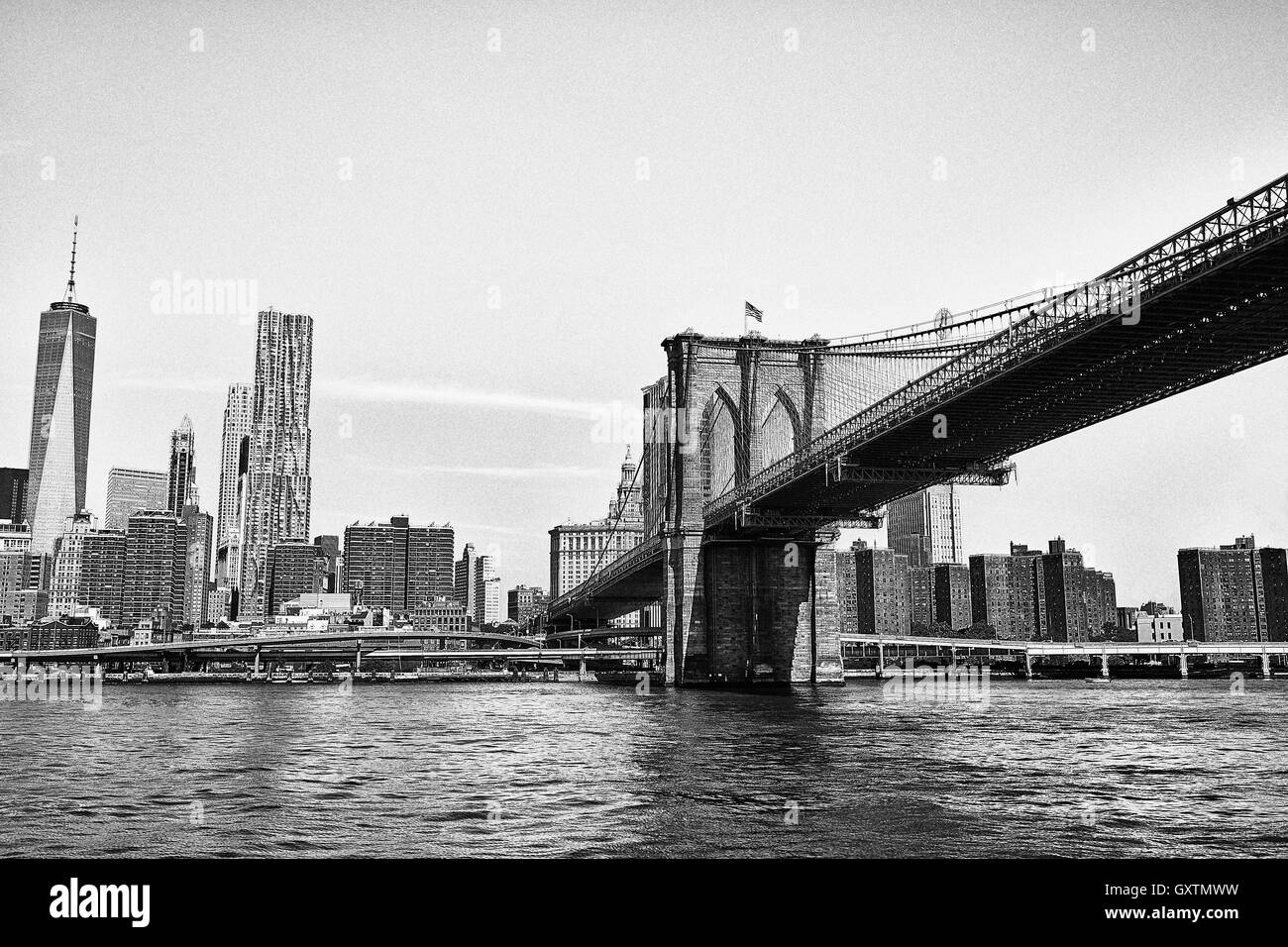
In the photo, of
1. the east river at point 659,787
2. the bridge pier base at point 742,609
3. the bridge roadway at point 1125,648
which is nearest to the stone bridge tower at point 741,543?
the bridge pier base at point 742,609

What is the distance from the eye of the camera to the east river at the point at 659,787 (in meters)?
Answer: 15.4

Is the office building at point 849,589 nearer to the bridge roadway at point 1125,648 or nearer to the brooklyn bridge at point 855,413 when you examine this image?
the bridge roadway at point 1125,648

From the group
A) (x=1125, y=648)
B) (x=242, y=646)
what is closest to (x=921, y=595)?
(x=1125, y=648)

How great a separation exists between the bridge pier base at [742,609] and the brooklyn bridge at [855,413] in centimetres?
9

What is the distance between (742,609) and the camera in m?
69.6

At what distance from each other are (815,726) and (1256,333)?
17702mm

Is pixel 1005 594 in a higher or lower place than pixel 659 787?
higher

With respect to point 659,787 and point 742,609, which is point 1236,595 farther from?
point 659,787

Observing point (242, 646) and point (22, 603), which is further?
point (22, 603)

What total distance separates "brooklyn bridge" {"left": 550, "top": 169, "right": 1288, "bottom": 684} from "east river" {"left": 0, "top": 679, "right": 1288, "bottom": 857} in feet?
37.0

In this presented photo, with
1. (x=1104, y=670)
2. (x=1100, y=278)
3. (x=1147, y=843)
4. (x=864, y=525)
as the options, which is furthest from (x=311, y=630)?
(x=1147, y=843)

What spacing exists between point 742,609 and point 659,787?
48.1 metres
